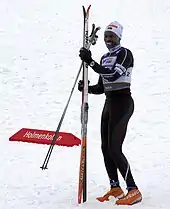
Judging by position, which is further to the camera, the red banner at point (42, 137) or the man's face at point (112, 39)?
the red banner at point (42, 137)

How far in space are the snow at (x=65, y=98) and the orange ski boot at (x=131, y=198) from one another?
0.33 ft

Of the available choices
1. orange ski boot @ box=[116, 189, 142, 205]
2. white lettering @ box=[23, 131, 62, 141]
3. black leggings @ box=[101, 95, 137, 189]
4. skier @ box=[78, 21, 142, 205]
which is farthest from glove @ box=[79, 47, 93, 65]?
white lettering @ box=[23, 131, 62, 141]

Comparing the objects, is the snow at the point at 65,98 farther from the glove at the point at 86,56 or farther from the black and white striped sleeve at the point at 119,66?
the glove at the point at 86,56

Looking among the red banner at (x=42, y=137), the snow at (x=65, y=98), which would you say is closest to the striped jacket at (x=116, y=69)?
the snow at (x=65, y=98)

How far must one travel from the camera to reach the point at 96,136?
957 cm

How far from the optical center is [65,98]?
11938 millimetres

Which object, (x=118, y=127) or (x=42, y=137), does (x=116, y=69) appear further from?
(x=42, y=137)

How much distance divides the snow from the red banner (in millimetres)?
167

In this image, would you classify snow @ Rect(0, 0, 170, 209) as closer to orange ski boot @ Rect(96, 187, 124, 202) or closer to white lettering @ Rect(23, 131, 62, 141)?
orange ski boot @ Rect(96, 187, 124, 202)

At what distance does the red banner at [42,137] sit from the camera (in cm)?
908

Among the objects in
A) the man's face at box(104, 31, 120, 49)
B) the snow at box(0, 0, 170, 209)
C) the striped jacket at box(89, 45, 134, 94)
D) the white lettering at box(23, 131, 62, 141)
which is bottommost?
the white lettering at box(23, 131, 62, 141)

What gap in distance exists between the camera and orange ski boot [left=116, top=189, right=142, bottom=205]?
5852 mm

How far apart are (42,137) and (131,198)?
3795 millimetres

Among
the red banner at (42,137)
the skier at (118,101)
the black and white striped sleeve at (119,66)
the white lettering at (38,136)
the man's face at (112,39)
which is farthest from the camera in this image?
the white lettering at (38,136)
